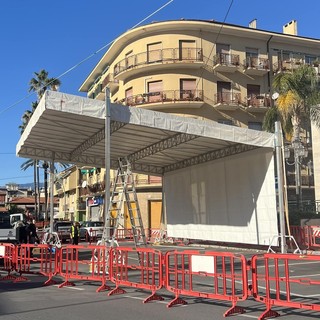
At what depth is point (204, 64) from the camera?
42.0 meters

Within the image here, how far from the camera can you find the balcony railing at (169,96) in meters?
41.5

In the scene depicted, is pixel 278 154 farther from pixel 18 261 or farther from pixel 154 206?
pixel 154 206

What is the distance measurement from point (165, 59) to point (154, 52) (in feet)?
4.50

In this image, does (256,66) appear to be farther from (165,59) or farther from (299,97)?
(299,97)

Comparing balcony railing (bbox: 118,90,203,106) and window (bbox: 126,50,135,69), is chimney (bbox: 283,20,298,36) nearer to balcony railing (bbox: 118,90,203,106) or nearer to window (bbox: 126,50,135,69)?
balcony railing (bbox: 118,90,203,106)

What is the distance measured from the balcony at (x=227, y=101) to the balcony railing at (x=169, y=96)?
1.81 m

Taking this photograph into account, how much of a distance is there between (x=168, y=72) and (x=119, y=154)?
20.7 meters

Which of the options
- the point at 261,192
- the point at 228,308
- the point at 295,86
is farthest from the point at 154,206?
the point at 228,308

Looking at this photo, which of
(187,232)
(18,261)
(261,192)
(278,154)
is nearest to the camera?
(18,261)

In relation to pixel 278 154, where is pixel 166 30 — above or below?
above

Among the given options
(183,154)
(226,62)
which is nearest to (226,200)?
(183,154)

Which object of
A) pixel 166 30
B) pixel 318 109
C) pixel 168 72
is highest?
pixel 166 30

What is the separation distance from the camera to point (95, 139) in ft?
62.5

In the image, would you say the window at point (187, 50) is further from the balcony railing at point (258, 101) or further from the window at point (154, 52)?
the balcony railing at point (258, 101)
